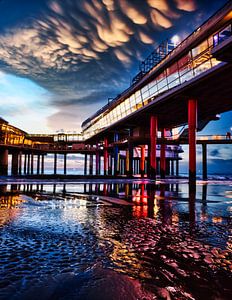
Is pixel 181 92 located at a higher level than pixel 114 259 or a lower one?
higher

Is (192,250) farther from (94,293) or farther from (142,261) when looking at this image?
(94,293)

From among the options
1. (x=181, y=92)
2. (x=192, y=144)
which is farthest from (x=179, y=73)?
(x=192, y=144)

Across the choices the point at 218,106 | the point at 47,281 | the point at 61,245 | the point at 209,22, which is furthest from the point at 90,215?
the point at 218,106

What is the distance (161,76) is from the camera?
1046 inches

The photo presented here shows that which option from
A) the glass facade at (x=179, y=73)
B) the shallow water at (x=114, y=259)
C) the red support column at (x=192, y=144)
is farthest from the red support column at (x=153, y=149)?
the shallow water at (x=114, y=259)

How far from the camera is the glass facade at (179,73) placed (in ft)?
60.9

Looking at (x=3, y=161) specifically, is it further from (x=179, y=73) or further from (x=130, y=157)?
(x=179, y=73)

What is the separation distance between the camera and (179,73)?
23000mm

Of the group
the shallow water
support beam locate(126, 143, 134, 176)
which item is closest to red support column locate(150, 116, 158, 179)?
support beam locate(126, 143, 134, 176)

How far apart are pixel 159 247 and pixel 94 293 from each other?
77.9 inches

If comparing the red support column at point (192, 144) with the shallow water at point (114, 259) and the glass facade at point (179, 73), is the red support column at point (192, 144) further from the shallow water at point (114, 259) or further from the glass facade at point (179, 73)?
the shallow water at point (114, 259)

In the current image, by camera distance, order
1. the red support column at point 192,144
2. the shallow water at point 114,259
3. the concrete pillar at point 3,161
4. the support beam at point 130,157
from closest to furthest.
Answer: the shallow water at point 114,259 → the red support column at point 192,144 → the support beam at point 130,157 → the concrete pillar at point 3,161

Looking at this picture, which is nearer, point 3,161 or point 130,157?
point 130,157

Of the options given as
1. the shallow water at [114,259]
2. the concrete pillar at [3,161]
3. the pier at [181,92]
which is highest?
the pier at [181,92]
